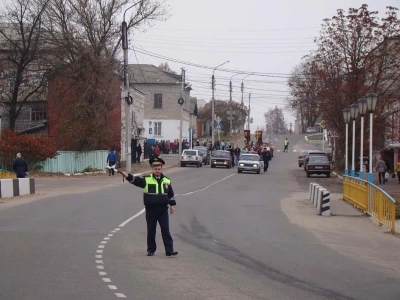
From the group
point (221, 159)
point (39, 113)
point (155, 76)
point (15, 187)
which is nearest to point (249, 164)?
point (221, 159)

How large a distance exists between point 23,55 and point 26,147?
30.0 ft

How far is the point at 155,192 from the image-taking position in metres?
12.5

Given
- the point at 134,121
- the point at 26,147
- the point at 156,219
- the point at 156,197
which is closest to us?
the point at 156,197

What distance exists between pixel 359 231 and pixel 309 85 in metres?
31.8

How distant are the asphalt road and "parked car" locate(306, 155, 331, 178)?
29.4m

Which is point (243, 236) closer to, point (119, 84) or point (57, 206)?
point (57, 206)

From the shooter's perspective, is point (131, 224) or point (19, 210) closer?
point (131, 224)

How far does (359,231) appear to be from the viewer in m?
19.0

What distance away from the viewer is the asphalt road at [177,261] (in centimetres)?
977

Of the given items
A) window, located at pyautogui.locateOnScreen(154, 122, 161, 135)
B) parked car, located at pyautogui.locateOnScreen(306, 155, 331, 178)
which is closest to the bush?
parked car, located at pyautogui.locateOnScreen(306, 155, 331, 178)

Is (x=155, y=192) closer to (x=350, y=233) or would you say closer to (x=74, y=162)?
(x=350, y=233)

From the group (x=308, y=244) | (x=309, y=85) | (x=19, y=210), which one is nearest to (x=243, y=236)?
(x=308, y=244)

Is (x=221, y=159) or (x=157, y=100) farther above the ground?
(x=157, y=100)

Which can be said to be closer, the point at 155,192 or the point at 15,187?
the point at 155,192
